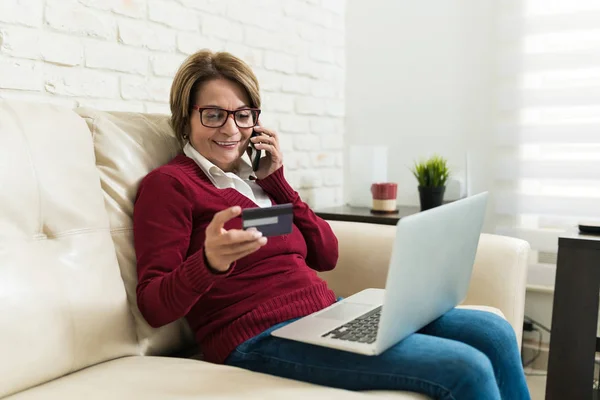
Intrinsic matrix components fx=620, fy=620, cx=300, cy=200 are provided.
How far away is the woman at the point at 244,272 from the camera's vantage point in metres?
1.07

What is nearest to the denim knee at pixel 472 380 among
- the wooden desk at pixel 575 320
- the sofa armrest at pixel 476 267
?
the sofa armrest at pixel 476 267

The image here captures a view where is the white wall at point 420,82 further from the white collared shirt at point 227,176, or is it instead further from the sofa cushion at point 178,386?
the sofa cushion at point 178,386

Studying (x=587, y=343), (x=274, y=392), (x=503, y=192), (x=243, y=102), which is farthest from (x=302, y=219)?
(x=503, y=192)

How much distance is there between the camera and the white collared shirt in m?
1.42

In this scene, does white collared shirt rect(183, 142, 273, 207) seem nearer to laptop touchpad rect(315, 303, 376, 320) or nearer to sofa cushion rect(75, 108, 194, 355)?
sofa cushion rect(75, 108, 194, 355)

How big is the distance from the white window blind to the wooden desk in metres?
0.48

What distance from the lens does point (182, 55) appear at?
1889 mm

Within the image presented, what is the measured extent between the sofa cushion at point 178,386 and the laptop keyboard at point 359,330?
102 mm

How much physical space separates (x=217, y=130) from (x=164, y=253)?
338 mm

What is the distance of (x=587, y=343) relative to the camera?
65.2 inches

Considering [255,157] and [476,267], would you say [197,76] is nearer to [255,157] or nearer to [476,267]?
[255,157]

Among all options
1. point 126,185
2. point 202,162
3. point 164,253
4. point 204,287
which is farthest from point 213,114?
point 204,287

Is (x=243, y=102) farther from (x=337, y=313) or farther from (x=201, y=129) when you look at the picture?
(x=337, y=313)

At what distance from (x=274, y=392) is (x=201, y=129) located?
0.66 m
